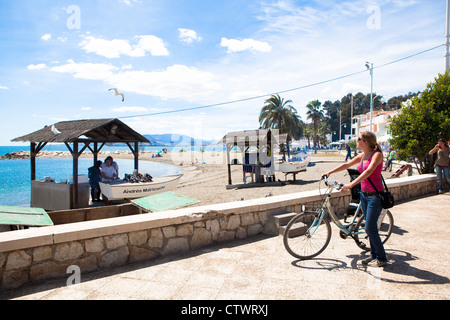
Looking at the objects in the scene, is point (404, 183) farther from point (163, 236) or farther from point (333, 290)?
point (163, 236)

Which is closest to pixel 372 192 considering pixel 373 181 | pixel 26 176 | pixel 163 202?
pixel 373 181

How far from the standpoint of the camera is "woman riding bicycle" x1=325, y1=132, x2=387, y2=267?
361cm

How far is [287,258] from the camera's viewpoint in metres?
4.09

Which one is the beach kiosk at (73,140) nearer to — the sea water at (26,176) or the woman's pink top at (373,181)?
the woman's pink top at (373,181)

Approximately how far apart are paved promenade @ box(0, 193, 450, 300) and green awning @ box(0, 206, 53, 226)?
1318 millimetres

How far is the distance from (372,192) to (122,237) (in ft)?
10.6

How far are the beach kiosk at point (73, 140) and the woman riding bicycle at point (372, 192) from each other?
9937 mm

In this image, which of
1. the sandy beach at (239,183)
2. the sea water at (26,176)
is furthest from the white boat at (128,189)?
the sea water at (26,176)

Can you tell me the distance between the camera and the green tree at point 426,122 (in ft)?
34.6

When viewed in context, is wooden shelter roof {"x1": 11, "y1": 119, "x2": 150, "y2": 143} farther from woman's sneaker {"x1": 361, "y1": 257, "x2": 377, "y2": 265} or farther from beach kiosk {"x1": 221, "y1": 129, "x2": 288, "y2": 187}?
woman's sneaker {"x1": 361, "y1": 257, "x2": 377, "y2": 265}

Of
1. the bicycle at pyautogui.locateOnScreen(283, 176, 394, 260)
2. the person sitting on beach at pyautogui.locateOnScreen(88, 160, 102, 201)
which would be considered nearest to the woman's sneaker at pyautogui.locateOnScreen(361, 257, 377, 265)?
the bicycle at pyautogui.locateOnScreen(283, 176, 394, 260)

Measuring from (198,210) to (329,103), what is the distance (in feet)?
432

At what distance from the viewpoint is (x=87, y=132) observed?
10922mm

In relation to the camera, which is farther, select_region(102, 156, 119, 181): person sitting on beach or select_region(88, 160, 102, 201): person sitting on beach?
select_region(88, 160, 102, 201): person sitting on beach
